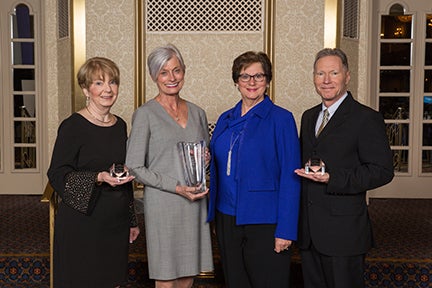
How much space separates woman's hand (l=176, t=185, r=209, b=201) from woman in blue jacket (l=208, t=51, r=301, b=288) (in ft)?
0.48

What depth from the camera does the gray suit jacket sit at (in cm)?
232

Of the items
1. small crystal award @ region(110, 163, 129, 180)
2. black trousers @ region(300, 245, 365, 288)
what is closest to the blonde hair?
small crystal award @ region(110, 163, 129, 180)

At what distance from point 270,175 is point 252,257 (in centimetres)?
36

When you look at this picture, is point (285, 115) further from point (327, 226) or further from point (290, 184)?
point (327, 226)

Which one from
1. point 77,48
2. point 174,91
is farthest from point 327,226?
point 77,48

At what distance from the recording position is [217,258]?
12.3 ft

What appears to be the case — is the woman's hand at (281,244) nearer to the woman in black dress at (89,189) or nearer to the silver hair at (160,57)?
the woman in black dress at (89,189)

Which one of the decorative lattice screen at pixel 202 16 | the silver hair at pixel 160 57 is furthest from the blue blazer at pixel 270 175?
the decorative lattice screen at pixel 202 16

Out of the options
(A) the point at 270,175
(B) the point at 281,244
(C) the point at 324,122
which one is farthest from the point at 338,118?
(B) the point at 281,244

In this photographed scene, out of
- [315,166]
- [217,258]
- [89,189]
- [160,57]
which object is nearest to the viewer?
[315,166]

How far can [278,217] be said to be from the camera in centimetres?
241

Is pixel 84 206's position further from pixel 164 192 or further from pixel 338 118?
pixel 338 118

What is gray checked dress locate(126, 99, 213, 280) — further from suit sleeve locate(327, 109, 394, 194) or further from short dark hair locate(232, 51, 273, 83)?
suit sleeve locate(327, 109, 394, 194)

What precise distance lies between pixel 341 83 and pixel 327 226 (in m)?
0.60
